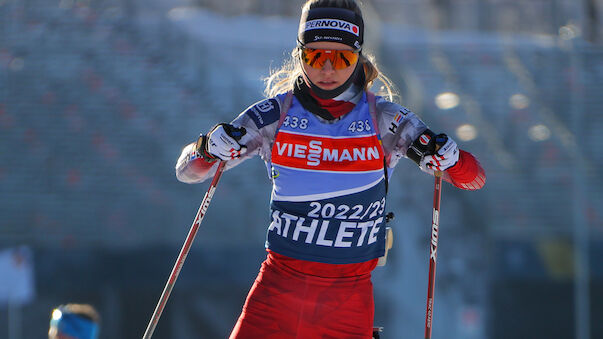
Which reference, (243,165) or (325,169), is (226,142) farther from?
(243,165)

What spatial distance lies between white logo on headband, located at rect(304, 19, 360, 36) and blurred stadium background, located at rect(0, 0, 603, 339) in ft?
Answer: 16.8

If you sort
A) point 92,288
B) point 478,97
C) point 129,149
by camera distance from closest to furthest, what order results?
point 92,288, point 129,149, point 478,97

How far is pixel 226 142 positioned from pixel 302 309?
58 cm

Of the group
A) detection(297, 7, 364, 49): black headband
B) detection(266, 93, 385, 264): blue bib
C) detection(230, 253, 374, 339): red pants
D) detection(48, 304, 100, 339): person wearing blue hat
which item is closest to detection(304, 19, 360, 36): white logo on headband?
detection(297, 7, 364, 49): black headband

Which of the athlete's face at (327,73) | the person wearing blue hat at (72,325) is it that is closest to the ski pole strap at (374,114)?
the athlete's face at (327,73)

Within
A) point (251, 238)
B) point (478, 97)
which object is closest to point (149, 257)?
point (251, 238)

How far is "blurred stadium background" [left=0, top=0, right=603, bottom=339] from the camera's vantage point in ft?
23.7

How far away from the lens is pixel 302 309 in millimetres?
2271

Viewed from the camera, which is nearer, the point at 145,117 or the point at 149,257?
the point at 149,257

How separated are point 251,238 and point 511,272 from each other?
2648mm

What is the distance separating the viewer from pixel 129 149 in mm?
7984

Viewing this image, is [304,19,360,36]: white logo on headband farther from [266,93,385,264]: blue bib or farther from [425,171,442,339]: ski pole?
[425,171,442,339]: ski pole

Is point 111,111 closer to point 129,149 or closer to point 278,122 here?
point 129,149

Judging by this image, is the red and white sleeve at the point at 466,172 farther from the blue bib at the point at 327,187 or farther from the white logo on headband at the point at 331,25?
the white logo on headband at the point at 331,25
